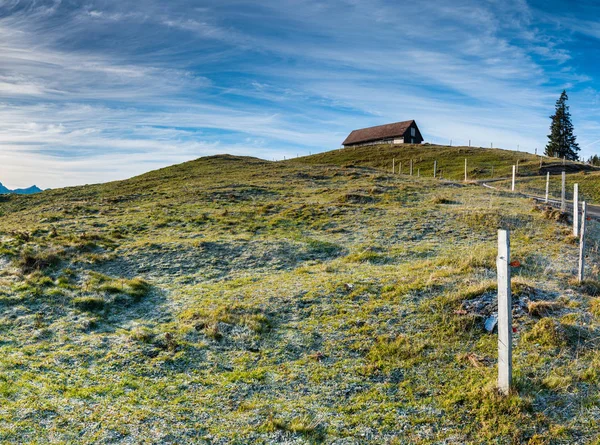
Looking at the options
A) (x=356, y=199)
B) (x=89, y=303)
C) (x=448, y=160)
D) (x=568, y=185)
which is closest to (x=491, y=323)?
(x=89, y=303)

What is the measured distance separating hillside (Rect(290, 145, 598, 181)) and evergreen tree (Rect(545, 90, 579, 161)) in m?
21.6

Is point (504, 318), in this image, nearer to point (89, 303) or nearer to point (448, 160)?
point (89, 303)

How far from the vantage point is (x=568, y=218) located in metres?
22.4

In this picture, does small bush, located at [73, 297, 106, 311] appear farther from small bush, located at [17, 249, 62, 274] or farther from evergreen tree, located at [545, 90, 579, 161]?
evergreen tree, located at [545, 90, 579, 161]

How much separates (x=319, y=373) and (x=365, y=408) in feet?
4.85

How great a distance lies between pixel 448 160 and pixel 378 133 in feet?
120

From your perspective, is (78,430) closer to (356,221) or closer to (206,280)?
(206,280)

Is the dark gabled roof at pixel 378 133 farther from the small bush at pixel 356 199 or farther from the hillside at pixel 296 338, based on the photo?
the hillside at pixel 296 338

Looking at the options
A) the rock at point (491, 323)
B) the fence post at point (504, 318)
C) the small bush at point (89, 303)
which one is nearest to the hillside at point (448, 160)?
the small bush at point (89, 303)

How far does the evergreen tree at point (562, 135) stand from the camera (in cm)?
10538

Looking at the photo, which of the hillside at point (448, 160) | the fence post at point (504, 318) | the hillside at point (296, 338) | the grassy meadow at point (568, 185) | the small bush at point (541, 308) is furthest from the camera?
the hillside at point (448, 160)

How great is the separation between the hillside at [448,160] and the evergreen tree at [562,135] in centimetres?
2159

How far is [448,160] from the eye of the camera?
83.2m

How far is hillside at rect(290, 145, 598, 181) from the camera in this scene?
231ft
